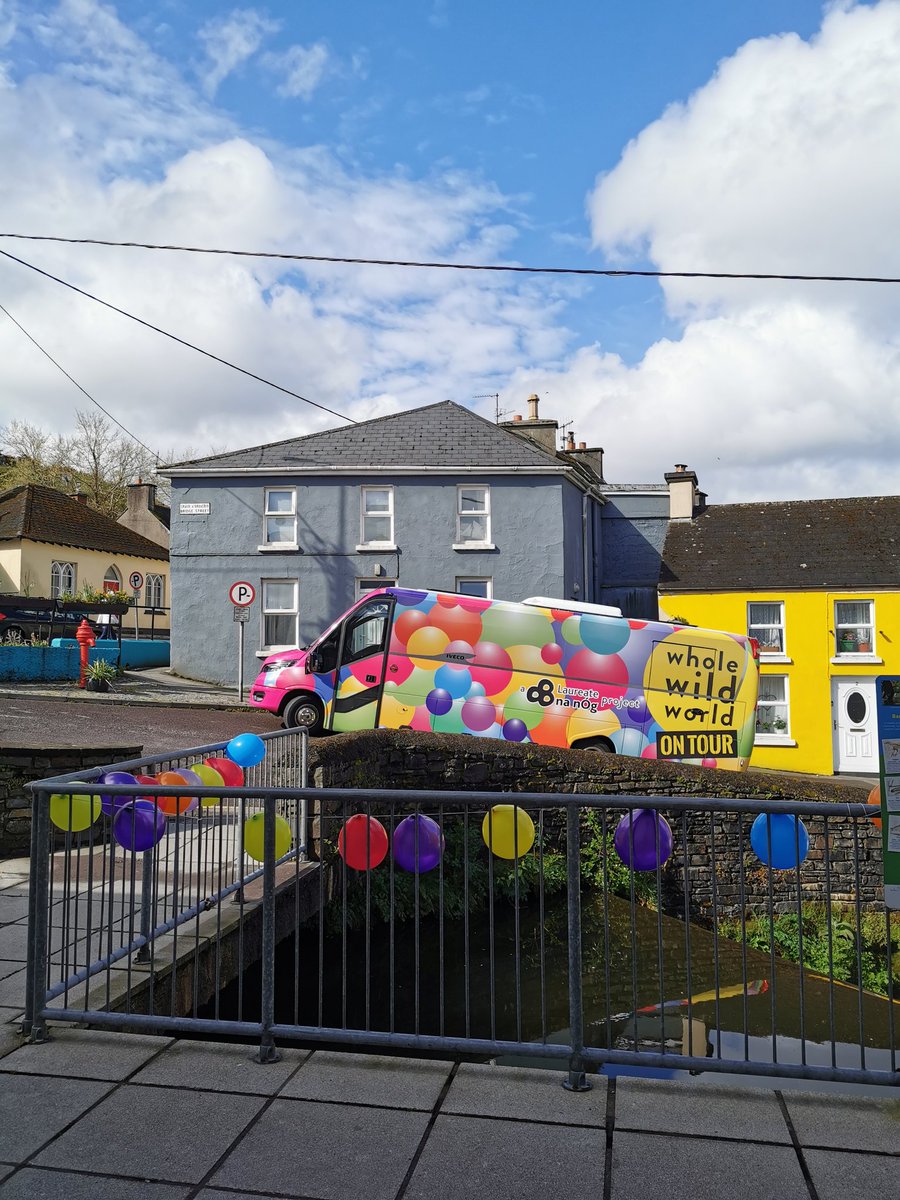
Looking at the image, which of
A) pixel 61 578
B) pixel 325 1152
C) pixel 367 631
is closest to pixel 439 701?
pixel 367 631

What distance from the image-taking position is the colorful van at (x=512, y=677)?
Result: 52.6 ft

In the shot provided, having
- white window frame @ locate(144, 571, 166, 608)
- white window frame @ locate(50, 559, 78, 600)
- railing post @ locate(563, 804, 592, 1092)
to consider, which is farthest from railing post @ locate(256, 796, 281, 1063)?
white window frame @ locate(144, 571, 166, 608)

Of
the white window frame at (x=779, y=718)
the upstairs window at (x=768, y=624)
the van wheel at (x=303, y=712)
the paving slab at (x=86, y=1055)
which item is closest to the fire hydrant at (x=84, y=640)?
the van wheel at (x=303, y=712)

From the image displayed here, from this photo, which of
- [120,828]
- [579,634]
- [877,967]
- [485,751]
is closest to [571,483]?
[579,634]

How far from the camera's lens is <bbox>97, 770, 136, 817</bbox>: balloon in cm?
491

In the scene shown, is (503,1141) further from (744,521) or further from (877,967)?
(744,521)

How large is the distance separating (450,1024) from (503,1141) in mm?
4408

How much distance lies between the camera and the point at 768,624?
26344mm

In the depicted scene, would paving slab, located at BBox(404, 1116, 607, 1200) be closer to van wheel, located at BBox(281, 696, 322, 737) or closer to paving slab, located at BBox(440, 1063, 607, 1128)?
paving slab, located at BBox(440, 1063, 607, 1128)

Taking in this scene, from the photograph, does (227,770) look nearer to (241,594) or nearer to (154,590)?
(241,594)

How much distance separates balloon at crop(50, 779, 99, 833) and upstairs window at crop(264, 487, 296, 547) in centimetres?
2248

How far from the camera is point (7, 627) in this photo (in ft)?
82.9

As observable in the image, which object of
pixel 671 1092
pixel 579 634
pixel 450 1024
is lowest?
pixel 450 1024

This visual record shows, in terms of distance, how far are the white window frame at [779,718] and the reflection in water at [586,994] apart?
15.1 m
